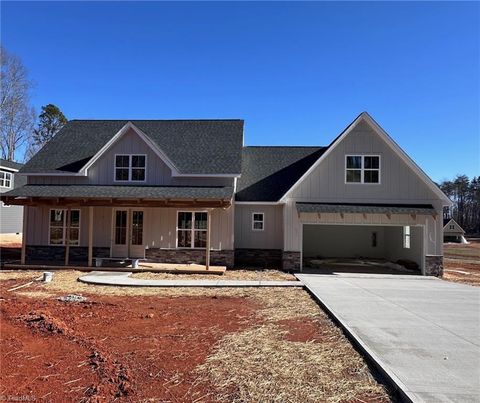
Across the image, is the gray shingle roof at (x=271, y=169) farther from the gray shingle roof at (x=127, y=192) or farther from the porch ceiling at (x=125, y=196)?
the porch ceiling at (x=125, y=196)

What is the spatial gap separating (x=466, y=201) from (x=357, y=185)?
86624mm

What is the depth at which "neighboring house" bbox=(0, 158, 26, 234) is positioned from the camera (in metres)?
29.7

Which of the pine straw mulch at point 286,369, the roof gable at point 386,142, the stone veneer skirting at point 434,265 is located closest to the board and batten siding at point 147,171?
the roof gable at point 386,142

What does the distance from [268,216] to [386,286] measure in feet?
21.7

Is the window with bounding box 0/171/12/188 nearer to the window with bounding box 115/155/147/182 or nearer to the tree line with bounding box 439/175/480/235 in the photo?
the window with bounding box 115/155/147/182

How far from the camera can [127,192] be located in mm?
16828

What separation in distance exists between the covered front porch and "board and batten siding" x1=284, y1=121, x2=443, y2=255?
2945mm

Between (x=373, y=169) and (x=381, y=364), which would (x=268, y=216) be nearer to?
(x=373, y=169)

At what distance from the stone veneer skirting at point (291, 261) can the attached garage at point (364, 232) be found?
1392mm

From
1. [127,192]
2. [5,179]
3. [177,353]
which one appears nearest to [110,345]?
[177,353]

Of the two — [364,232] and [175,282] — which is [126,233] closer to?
[175,282]

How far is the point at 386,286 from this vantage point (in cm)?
1362

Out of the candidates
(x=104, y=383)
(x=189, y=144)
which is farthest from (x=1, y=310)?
(x=189, y=144)

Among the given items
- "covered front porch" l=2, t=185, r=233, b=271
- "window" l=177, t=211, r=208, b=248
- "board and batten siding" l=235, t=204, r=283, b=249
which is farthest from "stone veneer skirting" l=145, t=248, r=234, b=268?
"board and batten siding" l=235, t=204, r=283, b=249
